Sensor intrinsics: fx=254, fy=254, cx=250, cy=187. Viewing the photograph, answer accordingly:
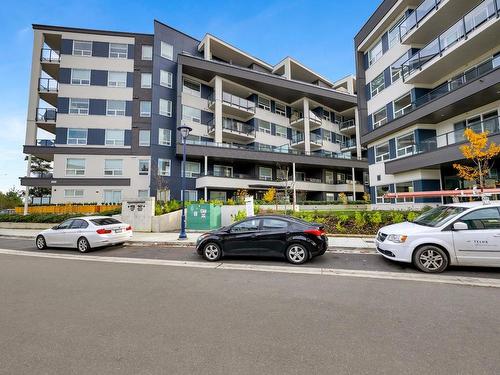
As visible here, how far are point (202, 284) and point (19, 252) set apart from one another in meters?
10.4

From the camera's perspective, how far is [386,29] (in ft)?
76.6

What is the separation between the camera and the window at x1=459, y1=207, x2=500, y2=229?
21.3 ft

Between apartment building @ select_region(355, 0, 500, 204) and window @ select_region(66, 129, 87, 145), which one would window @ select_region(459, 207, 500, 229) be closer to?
apartment building @ select_region(355, 0, 500, 204)

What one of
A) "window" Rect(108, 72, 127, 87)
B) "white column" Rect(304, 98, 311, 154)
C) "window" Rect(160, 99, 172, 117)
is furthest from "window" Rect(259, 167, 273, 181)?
"window" Rect(108, 72, 127, 87)

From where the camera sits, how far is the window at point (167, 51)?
29562 mm

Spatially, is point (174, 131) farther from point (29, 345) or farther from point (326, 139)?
point (29, 345)

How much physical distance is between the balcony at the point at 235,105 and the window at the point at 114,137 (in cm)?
1080

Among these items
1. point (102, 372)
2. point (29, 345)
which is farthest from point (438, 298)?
point (29, 345)

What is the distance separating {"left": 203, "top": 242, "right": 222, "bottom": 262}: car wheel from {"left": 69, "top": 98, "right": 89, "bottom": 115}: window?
27783 millimetres

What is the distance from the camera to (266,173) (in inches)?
1318

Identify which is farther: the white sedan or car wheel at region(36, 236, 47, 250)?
car wheel at region(36, 236, 47, 250)

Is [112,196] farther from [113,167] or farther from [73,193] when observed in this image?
[73,193]

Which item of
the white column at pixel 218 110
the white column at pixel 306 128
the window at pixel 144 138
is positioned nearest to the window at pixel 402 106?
the white column at pixel 306 128

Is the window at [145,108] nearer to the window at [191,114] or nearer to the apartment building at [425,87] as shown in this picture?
the window at [191,114]
